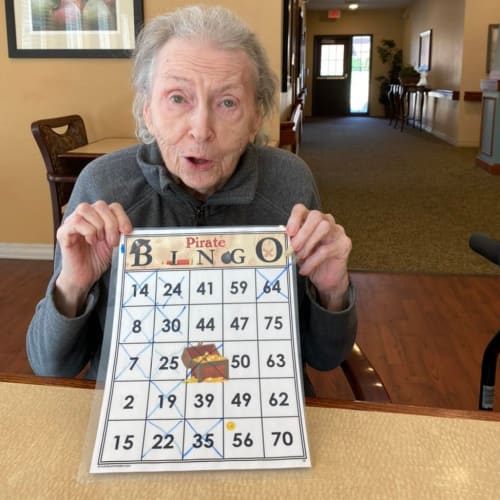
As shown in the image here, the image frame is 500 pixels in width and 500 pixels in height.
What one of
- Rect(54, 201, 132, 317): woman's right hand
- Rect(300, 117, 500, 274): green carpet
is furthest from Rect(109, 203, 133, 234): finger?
Rect(300, 117, 500, 274): green carpet

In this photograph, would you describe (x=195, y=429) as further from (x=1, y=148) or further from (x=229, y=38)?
(x=1, y=148)

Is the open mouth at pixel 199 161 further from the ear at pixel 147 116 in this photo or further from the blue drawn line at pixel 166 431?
the blue drawn line at pixel 166 431

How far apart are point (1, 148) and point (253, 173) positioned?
3188mm

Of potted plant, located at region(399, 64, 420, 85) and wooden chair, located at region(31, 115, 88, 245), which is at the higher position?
potted plant, located at region(399, 64, 420, 85)

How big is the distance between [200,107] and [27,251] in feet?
11.1

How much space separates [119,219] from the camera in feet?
2.72

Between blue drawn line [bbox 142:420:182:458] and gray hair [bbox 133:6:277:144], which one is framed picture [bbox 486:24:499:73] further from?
blue drawn line [bbox 142:420:182:458]

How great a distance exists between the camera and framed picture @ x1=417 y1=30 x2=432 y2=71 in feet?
41.3

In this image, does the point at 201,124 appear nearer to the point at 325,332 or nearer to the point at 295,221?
the point at 295,221

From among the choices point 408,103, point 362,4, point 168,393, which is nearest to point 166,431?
point 168,393

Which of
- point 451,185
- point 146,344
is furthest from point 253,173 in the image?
point 451,185

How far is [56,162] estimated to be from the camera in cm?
312

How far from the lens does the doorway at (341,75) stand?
55.7 ft

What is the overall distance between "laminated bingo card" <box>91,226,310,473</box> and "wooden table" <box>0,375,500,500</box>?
0.02 m
